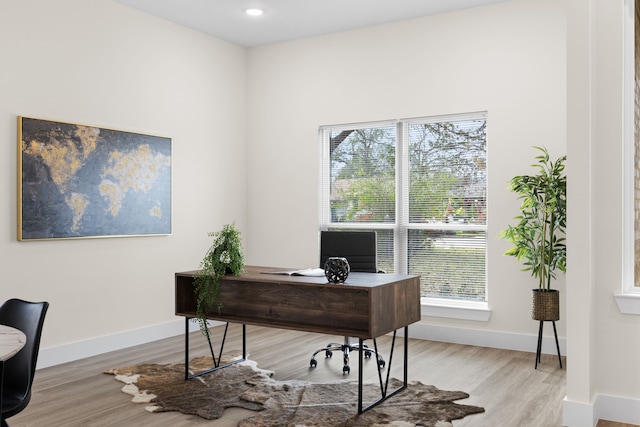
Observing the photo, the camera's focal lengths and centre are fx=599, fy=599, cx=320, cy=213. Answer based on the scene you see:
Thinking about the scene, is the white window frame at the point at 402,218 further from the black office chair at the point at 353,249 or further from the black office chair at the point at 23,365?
the black office chair at the point at 23,365

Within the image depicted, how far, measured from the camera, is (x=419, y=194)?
5.86 meters

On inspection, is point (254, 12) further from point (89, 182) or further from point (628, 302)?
point (628, 302)

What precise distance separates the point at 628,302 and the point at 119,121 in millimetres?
4304

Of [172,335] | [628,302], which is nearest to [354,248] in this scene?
[628,302]

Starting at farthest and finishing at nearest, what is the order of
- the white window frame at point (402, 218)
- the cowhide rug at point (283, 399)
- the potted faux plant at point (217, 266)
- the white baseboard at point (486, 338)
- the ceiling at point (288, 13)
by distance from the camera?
the white window frame at point (402, 218), the ceiling at point (288, 13), the white baseboard at point (486, 338), the potted faux plant at point (217, 266), the cowhide rug at point (283, 399)

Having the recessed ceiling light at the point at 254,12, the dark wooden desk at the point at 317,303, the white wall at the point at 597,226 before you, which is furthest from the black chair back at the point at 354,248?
the recessed ceiling light at the point at 254,12

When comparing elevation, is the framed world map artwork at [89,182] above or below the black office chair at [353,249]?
above

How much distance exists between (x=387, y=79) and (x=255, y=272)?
105 inches

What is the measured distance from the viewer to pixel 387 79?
5977mm

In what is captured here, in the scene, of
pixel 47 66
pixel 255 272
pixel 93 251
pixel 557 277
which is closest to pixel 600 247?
pixel 557 277

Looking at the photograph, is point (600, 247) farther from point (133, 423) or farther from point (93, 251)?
point (93, 251)

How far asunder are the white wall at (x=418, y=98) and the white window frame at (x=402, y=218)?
0.08m

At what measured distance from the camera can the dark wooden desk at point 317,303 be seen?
359 cm

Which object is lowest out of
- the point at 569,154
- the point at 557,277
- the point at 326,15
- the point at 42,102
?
the point at 557,277
